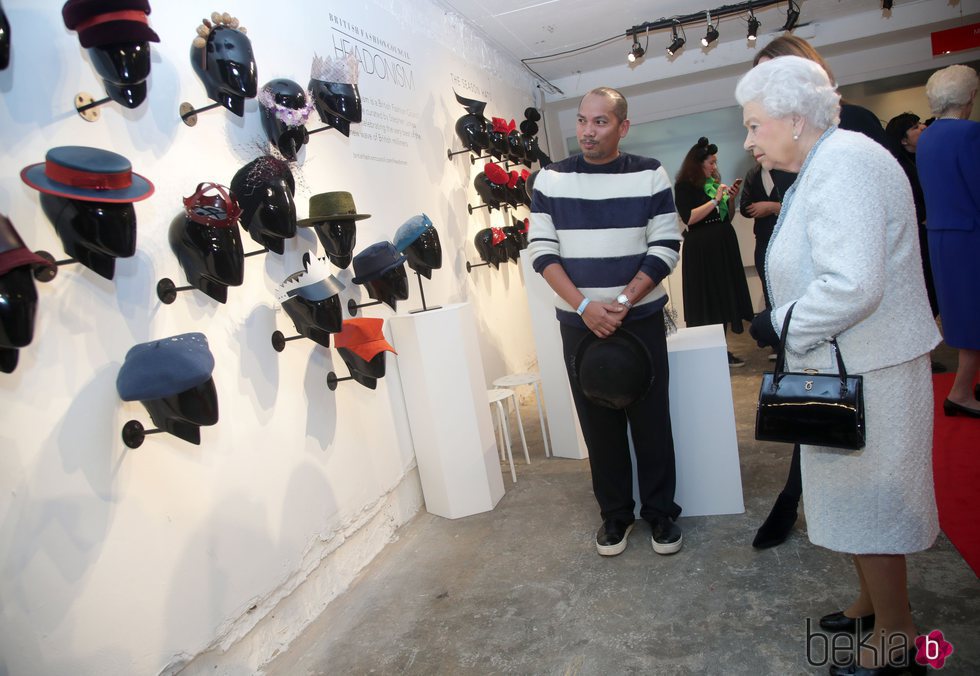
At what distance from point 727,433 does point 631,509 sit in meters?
0.47

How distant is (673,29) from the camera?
5523 millimetres

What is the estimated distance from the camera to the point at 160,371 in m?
1.63

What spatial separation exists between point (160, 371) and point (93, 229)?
364mm

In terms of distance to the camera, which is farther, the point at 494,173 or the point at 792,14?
the point at 792,14

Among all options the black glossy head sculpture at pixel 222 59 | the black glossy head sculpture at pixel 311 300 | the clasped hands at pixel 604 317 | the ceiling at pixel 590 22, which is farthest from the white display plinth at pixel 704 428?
the ceiling at pixel 590 22

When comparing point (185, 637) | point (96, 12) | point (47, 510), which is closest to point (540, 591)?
point (185, 637)

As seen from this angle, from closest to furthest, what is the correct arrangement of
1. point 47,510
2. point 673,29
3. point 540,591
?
1. point 47,510
2. point 540,591
3. point 673,29

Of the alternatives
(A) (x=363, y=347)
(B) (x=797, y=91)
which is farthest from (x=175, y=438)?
(B) (x=797, y=91)

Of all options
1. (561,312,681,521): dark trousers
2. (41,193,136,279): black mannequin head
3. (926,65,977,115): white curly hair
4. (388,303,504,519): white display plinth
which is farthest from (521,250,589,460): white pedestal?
(41,193,136,279): black mannequin head

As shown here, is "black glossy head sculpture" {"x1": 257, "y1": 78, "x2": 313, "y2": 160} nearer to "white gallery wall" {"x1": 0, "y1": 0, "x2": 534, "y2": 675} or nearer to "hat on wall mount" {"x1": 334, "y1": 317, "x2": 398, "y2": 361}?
"white gallery wall" {"x1": 0, "y1": 0, "x2": 534, "y2": 675}

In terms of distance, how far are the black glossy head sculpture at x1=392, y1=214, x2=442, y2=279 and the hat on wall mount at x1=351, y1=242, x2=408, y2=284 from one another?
0.21 metres

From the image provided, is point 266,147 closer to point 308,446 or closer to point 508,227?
point 308,446
